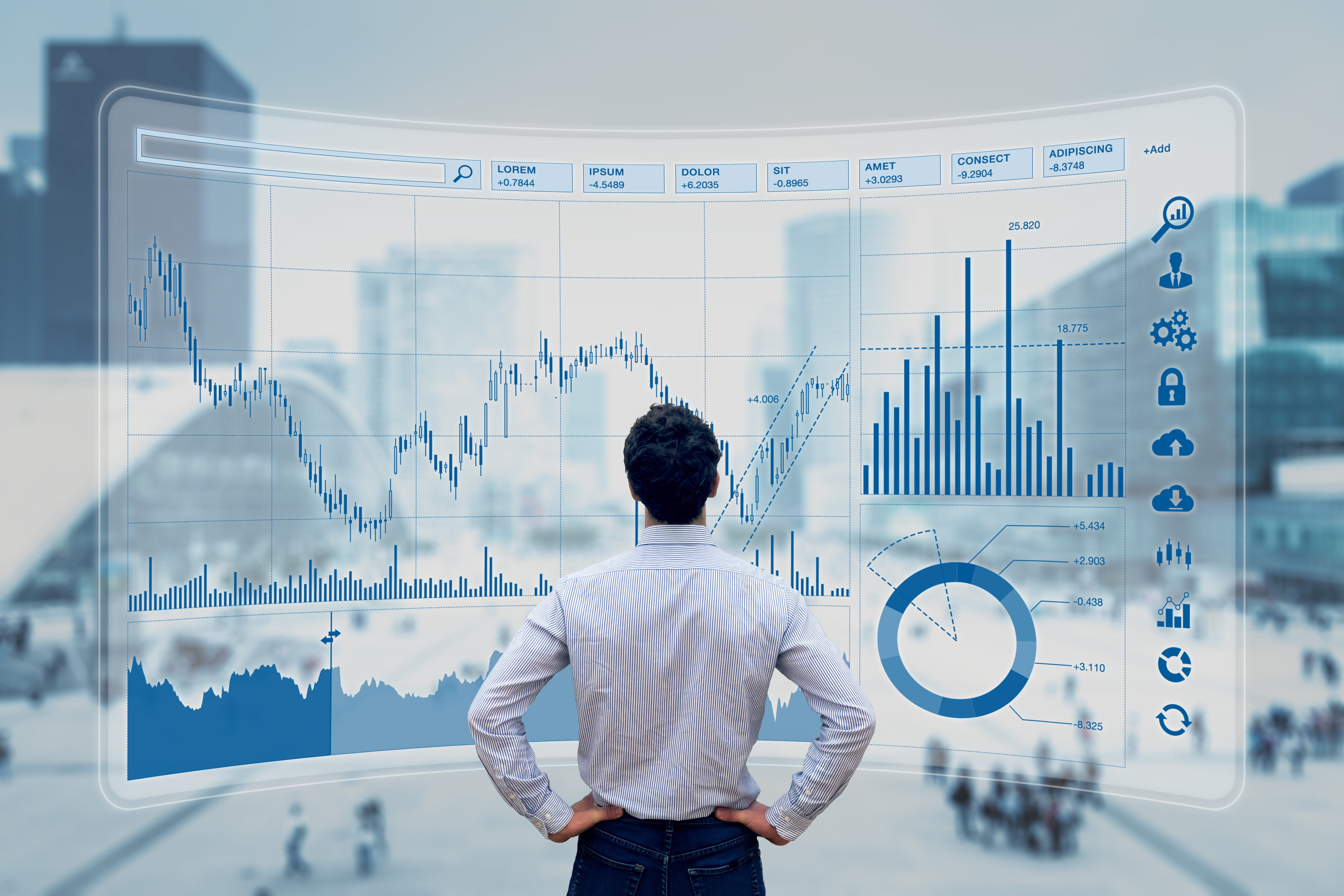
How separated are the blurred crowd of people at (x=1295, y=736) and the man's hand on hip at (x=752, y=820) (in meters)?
5.25

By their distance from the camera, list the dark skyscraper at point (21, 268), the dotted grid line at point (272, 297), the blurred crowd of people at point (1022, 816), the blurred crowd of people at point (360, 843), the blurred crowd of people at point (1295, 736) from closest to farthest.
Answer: the dotted grid line at point (272, 297), the blurred crowd of people at point (360, 843), the blurred crowd of people at point (1022, 816), the blurred crowd of people at point (1295, 736), the dark skyscraper at point (21, 268)

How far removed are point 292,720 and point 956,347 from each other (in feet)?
8.29

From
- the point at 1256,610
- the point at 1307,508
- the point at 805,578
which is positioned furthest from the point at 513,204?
the point at 1307,508

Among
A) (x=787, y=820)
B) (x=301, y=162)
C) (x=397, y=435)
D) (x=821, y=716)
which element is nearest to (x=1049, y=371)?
(x=821, y=716)

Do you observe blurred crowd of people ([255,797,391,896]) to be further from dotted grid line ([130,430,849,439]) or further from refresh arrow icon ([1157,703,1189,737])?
refresh arrow icon ([1157,703,1189,737])

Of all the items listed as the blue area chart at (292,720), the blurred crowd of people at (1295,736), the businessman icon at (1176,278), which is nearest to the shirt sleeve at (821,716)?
the blue area chart at (292,720)

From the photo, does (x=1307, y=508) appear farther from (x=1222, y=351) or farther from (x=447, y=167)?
(x=447, y=167)

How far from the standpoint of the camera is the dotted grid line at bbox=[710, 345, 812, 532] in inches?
92.9

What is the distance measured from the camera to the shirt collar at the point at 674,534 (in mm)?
1216

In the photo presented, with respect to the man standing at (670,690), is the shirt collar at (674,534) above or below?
above

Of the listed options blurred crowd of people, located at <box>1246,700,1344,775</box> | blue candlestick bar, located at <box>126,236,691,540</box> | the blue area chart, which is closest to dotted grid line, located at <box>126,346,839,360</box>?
blue candlestick bar, located at <box>126,236,691,540</box>

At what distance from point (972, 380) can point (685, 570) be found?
5.11ft

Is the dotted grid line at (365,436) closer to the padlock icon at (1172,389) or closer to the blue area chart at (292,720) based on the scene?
the padlock icon at (1172,389)

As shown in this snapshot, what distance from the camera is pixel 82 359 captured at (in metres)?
7.42
